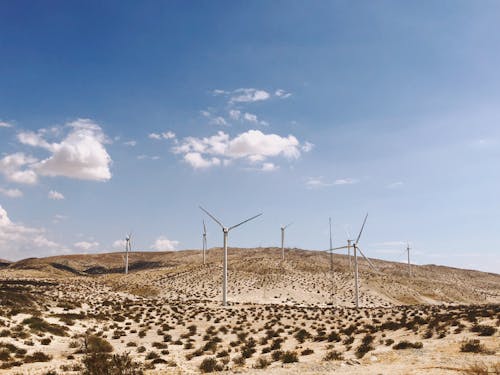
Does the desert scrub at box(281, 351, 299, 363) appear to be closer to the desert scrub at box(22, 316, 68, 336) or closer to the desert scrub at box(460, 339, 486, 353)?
the desert scrub at box(460, 339, 486, 353)

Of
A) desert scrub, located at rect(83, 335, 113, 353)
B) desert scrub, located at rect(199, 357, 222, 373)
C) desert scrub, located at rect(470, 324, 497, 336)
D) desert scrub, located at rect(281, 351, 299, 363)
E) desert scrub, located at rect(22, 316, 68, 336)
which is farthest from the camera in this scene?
desert scrub, located at rect(22, 316, 68, 336)

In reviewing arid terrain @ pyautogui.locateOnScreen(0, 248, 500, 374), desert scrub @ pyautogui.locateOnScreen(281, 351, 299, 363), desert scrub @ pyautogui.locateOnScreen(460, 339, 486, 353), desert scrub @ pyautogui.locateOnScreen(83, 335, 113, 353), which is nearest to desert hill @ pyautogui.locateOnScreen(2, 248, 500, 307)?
arid terrain @ pyautogui.locateOnScreen(0, 248, 500, 374)

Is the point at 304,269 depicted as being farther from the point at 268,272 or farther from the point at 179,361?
the point at 179,361

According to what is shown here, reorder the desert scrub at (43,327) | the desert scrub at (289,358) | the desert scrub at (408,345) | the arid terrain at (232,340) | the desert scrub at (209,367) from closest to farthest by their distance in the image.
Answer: the arid terrain at (232,340), the desert scrub at (209,367), the desert scrub at (289,358), the desert scrub at (408,345), the desert scrub at (43,327)

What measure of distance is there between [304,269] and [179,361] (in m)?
99.4

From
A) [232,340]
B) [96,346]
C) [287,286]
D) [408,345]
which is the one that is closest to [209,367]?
[96,346]

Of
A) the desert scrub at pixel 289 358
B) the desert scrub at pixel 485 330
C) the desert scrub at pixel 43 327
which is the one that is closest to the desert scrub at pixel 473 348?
the desert scrub at pixel 485 330

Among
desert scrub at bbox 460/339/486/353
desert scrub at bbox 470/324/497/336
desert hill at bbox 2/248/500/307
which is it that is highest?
desert scrub at bbox 460/339/486/353

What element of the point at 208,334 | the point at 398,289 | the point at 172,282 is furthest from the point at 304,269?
the point at 208,334

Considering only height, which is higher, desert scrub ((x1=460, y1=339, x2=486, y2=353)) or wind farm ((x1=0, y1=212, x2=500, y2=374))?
desert scrub ((x1=460, y1=339, x2=486, y2=353))

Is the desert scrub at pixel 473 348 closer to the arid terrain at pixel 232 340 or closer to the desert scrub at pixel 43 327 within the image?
the arid terrain at pixel 232 340

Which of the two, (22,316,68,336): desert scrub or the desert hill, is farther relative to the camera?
the desert hill

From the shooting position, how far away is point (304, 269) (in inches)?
4759

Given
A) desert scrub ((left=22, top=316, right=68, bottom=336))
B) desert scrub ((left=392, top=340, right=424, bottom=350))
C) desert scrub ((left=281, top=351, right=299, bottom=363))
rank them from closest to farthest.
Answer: desert scrub ((left=281, top=351, right=299, bottom=363)) < desert scrub ((left=392, top=340, right=424, bottom=350)) < desert scrub ((left=22, top=316, right=68, bottom=336))
